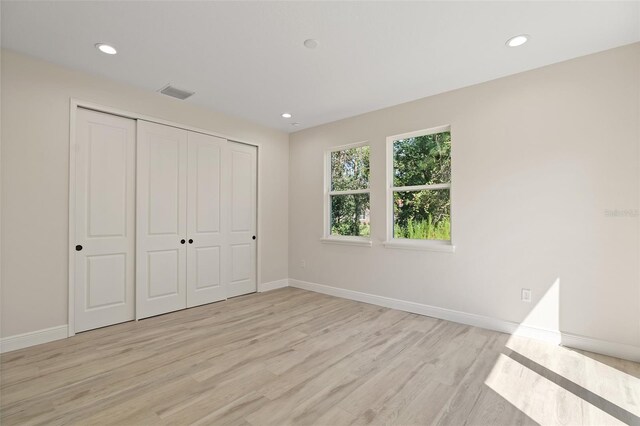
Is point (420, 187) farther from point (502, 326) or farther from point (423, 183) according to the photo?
point (502, 326)

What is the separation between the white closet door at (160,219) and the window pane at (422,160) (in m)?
2.98

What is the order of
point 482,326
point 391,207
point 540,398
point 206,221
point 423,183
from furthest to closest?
point 206,221 < point 391,207 < point 423,183 < point 482,326 < point 540,398

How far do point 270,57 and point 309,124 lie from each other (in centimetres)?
215

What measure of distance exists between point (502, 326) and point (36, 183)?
4.99 m

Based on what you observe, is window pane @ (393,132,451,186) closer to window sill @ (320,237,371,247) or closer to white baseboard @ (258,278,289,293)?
window sill @ (320,237,371,247)

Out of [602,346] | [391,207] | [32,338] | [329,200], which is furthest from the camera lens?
[329,200]

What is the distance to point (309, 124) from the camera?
495 cm

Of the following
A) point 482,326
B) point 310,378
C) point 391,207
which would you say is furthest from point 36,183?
point 482,326

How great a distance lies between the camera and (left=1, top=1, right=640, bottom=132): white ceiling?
2.17m

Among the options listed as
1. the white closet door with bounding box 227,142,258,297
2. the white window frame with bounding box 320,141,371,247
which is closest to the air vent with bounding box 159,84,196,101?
the white closet door with bounding box 227,142,258,297

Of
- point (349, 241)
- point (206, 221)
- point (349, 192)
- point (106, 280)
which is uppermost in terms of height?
point (349, 192)

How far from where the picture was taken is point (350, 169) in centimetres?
471

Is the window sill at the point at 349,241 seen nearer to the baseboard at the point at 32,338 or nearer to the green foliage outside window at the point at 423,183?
the green foliage outside window at the point at 423,183

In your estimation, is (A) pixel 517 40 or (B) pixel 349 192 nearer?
(A) pixel 517 40
